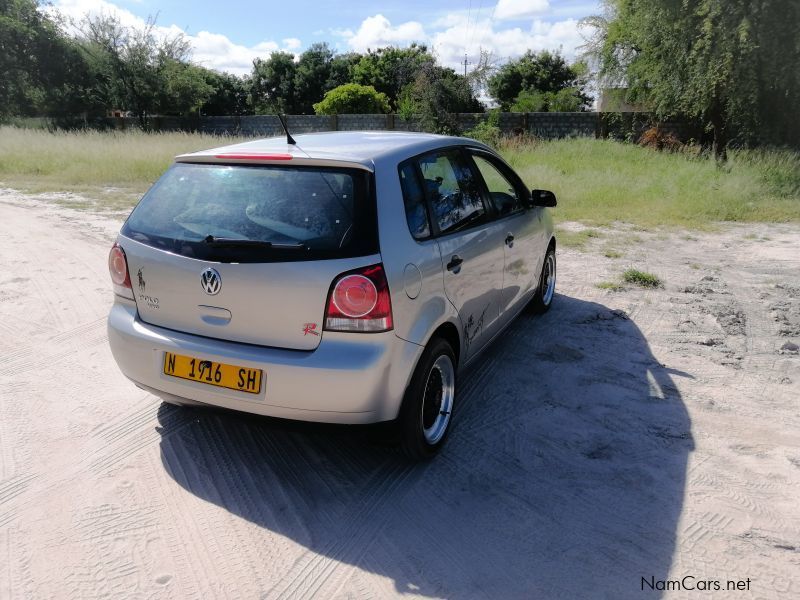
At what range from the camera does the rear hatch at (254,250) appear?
9.07 feet

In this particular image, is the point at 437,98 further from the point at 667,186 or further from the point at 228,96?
the point at 228,96

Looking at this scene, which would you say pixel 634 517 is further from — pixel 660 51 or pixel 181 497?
pixel 660 51

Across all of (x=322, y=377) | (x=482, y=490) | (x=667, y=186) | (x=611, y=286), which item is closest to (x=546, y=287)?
(x=611, y=286)

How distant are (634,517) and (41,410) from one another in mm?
3480

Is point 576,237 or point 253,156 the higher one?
point 253,156

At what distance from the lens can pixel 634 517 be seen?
2.85 metres

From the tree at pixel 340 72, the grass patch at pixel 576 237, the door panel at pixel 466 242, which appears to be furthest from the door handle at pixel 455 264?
the tree at pixel 340 72

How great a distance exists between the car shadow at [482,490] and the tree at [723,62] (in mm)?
13804

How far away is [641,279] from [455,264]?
4088 mm

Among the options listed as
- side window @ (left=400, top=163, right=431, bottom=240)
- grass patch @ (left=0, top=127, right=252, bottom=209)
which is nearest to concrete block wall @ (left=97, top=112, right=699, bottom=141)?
grass patch @ (left=0, top=127, right=252, bottom=209)

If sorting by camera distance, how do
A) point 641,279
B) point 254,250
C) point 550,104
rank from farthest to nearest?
point 550,104
point 641,279
point 254,250

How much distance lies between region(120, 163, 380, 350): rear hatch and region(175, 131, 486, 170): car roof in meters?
0.05

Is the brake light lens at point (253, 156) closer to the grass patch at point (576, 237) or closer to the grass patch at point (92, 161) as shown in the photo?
the grass patch at point (576, 237)

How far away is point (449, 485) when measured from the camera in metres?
3.10
